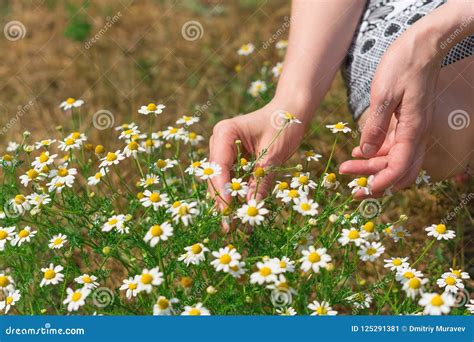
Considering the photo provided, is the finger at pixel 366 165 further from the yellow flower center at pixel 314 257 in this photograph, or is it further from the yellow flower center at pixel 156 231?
the yellow flower center at pixel 156 231

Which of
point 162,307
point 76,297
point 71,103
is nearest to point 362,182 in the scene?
point 162,307

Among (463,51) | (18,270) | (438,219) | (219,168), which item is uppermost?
(463,51)

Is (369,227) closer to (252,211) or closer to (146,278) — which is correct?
(252,211)

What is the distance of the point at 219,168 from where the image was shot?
1.76 m

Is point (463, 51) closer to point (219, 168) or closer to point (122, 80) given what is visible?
point (219, 168)

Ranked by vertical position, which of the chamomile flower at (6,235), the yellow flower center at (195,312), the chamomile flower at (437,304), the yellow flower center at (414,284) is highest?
the chamomile flower at (6,235)

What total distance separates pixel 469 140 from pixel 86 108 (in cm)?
211

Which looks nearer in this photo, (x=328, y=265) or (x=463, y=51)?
(x=328, y=265)

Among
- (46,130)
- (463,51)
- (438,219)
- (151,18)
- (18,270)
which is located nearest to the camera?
(18,270)

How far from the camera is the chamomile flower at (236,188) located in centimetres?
171

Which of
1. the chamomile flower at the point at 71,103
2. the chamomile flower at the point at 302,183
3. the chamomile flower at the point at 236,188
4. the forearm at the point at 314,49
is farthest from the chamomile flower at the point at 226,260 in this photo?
the chamomile flower at the point at 71,103

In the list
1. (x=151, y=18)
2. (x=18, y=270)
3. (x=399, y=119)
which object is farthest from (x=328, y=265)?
(x=151, y=18)

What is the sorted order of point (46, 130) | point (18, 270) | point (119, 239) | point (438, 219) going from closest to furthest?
point (119, 239), point (18, 270), point (438, 219), point (46, 130)

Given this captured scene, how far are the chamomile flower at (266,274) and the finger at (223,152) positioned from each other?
0.34m
